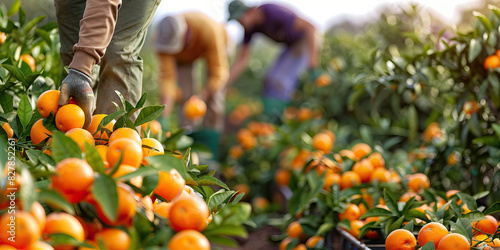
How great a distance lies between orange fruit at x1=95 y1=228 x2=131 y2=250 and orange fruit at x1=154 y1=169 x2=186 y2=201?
246mm

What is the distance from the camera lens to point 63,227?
1022 mm

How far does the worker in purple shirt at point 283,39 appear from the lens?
200 inches

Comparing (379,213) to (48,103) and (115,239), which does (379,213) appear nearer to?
(115,239)

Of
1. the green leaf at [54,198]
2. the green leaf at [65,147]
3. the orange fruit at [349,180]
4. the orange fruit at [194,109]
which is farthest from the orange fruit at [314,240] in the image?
the orange fruit at [194,109]

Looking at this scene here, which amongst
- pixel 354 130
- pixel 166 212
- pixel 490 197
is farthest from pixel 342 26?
pixel 166 212

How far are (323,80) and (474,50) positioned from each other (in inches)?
93.1

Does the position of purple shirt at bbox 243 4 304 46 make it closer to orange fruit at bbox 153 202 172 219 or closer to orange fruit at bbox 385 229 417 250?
orange fruit at bbox 385 229 417 250

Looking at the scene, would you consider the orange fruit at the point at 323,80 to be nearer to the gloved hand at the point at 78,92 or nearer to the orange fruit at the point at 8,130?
the gloved hand at the point at 78,92

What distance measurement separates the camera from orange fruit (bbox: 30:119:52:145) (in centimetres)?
150

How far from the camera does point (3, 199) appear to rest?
1.11 m

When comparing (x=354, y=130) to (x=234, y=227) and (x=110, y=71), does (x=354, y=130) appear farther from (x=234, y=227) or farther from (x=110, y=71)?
(x=234, y=227)

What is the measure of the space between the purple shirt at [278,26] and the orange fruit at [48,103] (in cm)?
380

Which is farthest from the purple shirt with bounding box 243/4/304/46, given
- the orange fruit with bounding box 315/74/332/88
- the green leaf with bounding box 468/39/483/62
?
the green leaf with bounding box 468/39/483/62

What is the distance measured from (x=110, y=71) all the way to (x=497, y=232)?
63.2 inches
